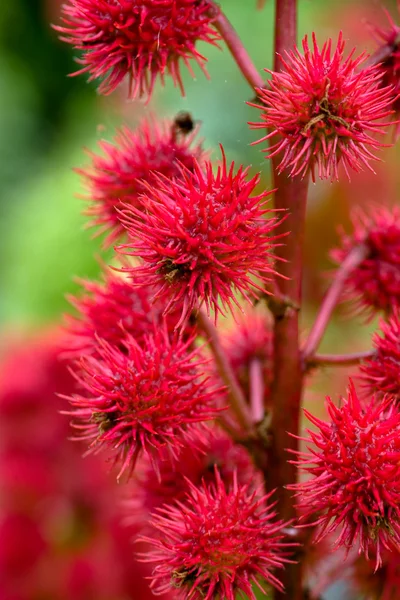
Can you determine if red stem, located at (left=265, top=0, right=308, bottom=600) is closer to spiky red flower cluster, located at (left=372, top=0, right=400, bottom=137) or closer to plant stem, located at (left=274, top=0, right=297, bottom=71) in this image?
plant stem, located at (left=274, top=0, right=297, bottom=71)

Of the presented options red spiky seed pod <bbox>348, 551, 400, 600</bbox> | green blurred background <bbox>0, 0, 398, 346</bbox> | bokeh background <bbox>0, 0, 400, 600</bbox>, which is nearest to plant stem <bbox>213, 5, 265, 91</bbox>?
red spiky seed pod <bbox>348, 551, 400, 600</bbox>

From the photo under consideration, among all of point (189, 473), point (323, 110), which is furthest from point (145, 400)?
point (323, 110)

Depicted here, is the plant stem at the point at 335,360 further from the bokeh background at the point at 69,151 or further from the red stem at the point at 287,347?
the bokeh background at the point at 69,151

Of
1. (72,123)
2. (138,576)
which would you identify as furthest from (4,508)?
(72,123)

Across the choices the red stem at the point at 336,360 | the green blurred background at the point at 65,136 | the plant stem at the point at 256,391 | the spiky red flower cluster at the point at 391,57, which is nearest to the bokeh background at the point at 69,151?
the green blurred background at the point at 65,136

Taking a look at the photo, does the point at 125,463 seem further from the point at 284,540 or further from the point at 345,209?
the point at 345,209
